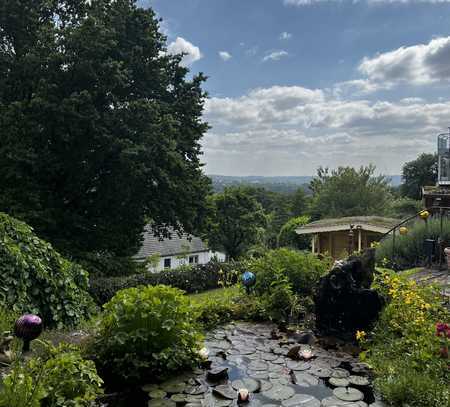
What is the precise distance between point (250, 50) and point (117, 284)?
323 inches

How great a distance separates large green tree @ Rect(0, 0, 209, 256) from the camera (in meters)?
10.0

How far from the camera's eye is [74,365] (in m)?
3.40

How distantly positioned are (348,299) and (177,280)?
825 cm

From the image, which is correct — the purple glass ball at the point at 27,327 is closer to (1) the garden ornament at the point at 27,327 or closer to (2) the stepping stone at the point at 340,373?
(1) the garden ornament at the point at 27,327

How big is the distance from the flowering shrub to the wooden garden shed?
33.4 ft

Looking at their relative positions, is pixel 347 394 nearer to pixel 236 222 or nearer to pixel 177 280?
pixel 177 280

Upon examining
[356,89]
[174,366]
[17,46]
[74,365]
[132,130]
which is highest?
[17,46]

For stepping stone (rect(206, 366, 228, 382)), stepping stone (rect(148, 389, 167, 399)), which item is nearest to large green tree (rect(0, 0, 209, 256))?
stepping stone (rect(206, 366, 228, 382))

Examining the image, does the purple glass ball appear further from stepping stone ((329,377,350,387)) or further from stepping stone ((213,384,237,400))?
stepping stone ((329,377,350,387))

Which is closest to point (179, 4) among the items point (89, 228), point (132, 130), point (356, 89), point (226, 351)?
point (132, 130)

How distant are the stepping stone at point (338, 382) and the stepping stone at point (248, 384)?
0.79 m

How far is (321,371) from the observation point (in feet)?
15.0

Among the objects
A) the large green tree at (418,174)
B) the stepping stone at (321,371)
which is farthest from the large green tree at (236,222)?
the large green tree at (418,174)

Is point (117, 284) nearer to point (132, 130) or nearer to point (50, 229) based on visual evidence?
point (50, 229)
